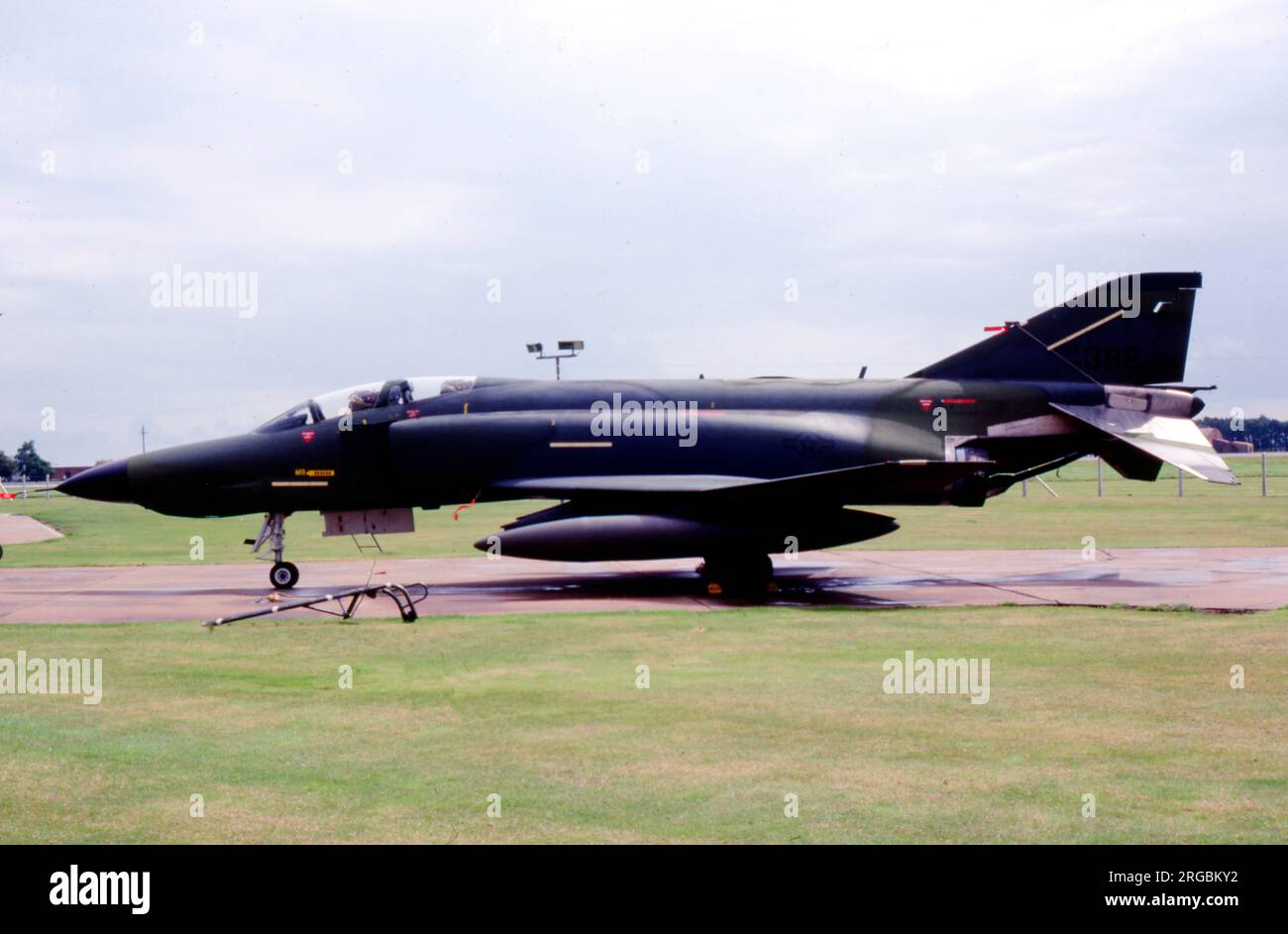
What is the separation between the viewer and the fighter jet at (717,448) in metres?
18.3

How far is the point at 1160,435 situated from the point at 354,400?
13.3 metres

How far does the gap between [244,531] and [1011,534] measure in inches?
935

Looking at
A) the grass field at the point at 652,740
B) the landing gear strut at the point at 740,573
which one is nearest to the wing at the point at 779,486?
the landing gear strut at the point at 740,573

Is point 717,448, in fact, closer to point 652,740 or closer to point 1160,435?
point 1160,435

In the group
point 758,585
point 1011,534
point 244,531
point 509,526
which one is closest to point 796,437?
point 758,585

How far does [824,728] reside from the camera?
8.42 m

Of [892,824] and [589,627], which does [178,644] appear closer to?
[589,627]

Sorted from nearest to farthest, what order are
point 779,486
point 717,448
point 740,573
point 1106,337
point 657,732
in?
point 657,732, point 779,486, point 740,573, point 717,448, point 1106,337

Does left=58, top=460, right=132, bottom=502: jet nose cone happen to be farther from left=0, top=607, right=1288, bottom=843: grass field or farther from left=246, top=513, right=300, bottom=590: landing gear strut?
left=0, top=607, right=1288, bottom=843: grass field

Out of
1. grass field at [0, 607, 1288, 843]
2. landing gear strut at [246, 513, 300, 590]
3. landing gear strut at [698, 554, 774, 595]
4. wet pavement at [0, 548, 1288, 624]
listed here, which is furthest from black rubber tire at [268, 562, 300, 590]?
landing gear strut at [698, 554, 774, 595]

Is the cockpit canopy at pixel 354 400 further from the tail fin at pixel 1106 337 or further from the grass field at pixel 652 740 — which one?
the tail fin at pixel 1106 337

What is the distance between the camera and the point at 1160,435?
19891 mm

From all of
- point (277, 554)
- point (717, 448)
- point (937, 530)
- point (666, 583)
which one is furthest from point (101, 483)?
point (937, 530)

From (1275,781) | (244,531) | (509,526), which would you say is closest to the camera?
(1275,781)
